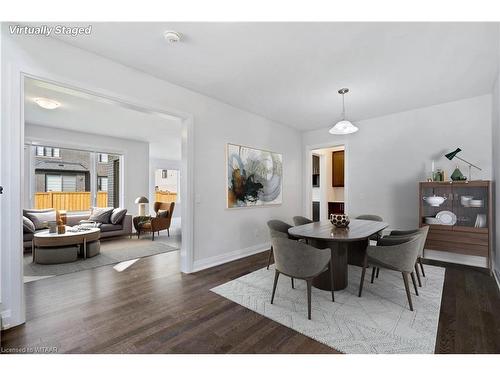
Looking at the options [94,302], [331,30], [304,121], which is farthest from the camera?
[304,121]

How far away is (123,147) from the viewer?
6.35 meters

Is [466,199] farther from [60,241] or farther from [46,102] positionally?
[46,102]

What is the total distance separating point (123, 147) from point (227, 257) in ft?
14.8

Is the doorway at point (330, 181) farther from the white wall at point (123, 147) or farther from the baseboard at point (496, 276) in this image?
the white wall at point (123, 147)

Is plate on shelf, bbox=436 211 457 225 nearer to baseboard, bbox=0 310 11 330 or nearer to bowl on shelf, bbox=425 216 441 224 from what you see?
bowl on shelf, bbox=425 216 441 224

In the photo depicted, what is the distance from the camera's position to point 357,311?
2234 millimetres

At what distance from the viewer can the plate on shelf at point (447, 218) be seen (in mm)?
3590

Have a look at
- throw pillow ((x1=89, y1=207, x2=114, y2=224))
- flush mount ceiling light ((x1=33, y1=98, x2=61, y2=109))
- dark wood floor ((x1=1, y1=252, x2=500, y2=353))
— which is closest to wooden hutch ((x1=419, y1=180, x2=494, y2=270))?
dark wood floor ((x1=1, y1=252, x2=500, y2=353))

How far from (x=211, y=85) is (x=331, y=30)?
1.68 meters

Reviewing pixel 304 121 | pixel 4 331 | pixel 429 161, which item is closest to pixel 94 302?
pixel 4 331

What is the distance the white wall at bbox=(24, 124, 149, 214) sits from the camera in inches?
201

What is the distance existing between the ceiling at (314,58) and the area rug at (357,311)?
8.23 ft
